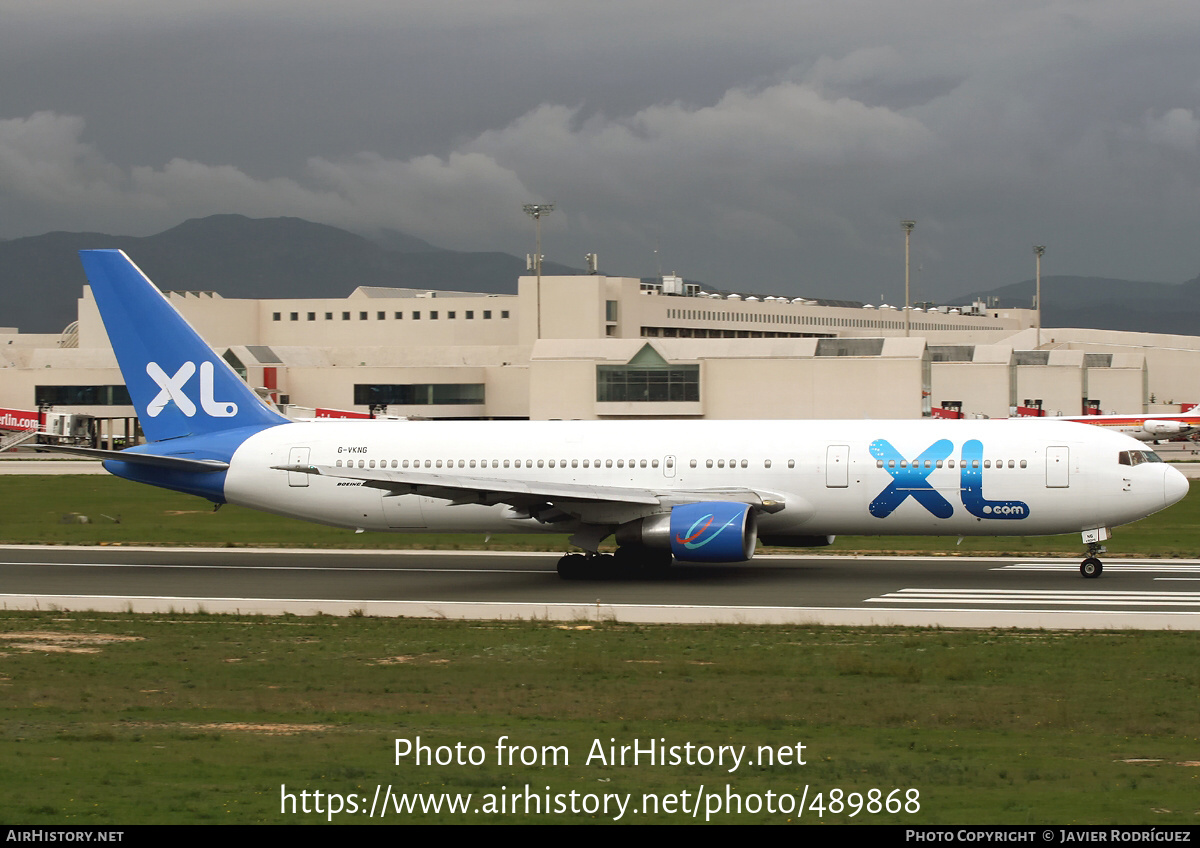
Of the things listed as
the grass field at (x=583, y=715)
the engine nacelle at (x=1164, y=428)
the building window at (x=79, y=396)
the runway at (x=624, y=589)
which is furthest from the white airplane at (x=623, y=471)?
the building window at (x=79, y=396)

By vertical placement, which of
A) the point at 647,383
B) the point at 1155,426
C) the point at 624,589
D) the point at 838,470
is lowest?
the point at 624,589

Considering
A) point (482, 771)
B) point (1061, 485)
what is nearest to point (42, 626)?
point (482, 771)

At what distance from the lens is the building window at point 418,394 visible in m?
128

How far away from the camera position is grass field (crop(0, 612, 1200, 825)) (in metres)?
12.9

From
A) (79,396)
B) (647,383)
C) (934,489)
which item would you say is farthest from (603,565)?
(79,396)

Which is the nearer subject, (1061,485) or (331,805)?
(331,805)

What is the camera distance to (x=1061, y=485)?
33.3 metres

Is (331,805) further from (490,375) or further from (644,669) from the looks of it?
(490,375)

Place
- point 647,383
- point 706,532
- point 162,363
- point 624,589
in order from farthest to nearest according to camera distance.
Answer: point 647,383 < point 162,363 < point 624,589 < point 706,532

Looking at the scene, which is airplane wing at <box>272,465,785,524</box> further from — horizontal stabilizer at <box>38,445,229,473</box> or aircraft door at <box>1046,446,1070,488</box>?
aircraft door at <box>1046,446,1070,488</box>

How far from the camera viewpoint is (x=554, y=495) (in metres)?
33.2

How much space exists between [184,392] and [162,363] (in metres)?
1.05

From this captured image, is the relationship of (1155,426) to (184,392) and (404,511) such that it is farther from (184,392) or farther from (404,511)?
(184,392)

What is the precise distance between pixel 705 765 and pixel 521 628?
1196 cm
